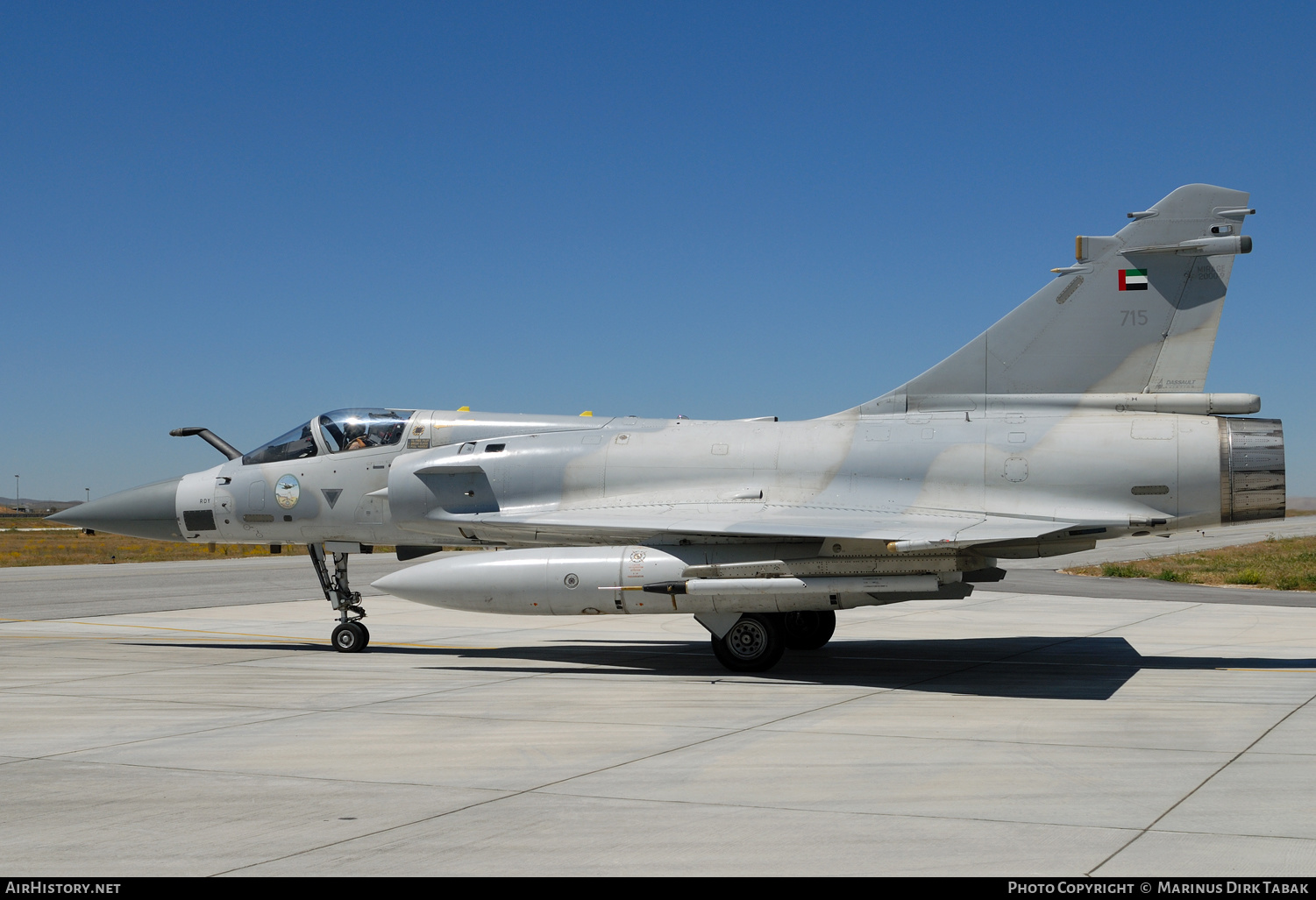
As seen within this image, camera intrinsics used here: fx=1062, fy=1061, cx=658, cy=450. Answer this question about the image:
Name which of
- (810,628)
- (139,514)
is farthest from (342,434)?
(810,628)

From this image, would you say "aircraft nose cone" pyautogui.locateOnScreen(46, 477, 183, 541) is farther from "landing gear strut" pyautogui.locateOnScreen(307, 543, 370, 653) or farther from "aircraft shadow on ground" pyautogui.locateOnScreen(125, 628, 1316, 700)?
"landing gear strut" pyautogui.locateOnScreen(307, 543, 370, 653)

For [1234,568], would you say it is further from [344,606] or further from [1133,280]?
[344,606]

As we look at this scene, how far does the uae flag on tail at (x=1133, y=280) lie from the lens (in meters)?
11.2

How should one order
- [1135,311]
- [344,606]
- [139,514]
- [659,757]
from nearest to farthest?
[659,757]
[1135,311]
[344,606]
[139,514]

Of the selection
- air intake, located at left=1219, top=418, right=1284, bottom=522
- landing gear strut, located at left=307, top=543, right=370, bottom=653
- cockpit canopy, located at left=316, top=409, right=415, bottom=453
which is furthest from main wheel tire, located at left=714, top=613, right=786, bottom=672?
cockpit canopy, located at left=316, top=409, right=415, bottom=453

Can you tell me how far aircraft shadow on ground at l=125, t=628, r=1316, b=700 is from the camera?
1056cm

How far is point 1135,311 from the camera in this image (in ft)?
36.7

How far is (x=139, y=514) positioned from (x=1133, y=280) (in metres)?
12.4

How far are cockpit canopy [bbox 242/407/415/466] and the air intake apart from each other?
9.27m

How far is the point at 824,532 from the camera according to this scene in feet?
33.6

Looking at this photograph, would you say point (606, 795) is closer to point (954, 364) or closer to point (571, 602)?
point (571, 602)

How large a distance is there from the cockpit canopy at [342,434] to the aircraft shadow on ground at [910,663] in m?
2.65

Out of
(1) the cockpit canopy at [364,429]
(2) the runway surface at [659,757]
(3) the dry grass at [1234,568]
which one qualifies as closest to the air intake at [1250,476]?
(2) the runway surface at [659,757]

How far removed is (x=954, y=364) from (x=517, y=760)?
699 cm
